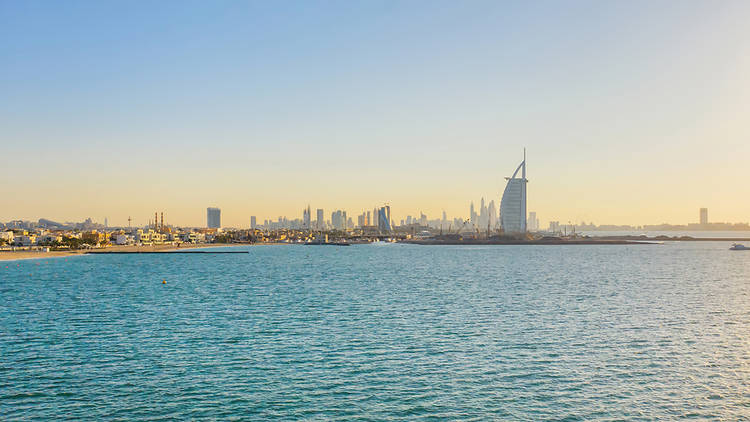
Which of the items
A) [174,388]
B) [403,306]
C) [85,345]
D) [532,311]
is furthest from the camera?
[403,306]

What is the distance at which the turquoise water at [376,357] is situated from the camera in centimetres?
2731

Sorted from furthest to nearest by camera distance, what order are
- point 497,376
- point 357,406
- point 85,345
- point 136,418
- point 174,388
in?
point 85,345 → point 497,376 → point 174,388 → point 357,406 → point 136,418

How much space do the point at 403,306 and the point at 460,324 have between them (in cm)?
1381

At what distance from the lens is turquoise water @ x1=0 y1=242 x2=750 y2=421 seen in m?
27.3

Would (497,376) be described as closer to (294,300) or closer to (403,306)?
(403,306)

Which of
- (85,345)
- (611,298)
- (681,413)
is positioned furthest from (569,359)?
(611,298)

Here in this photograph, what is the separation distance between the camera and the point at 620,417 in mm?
25828

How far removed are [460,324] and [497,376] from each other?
18.0 metres

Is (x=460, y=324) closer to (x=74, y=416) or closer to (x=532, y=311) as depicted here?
(x=532, y=311)

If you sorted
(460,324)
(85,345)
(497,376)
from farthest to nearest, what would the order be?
(460,324), (85,345), (497,376)

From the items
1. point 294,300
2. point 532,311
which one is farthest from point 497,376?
point 294,300

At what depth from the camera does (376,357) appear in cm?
3741

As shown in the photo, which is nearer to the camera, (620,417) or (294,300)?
(620,417)

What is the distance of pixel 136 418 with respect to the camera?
25.4 metres
